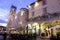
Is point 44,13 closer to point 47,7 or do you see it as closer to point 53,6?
point 47,7

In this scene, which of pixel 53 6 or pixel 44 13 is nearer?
pixel 53 6

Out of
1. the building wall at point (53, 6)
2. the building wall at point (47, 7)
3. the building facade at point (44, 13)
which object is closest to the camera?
the building facade at point (44, 13)

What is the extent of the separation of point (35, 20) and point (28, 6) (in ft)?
35.7

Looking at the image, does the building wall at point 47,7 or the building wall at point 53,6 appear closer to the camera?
the building wall at point 53,6

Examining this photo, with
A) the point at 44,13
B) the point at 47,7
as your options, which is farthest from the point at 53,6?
the point at 44,13

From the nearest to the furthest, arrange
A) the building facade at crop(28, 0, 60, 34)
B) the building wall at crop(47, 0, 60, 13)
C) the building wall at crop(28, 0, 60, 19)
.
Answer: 1. the building facade at crop(28, 0, 60, 34)
2. the building wall at crop(47, 0, 60, 13)
3. the building wall at crop(28, 0, 60, 19)

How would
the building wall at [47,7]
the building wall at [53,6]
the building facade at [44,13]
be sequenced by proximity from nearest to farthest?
the building facade at [44,13]
the building wall at [53,6]
the building wall at [47,7]

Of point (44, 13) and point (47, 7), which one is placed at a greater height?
point (47, 7)

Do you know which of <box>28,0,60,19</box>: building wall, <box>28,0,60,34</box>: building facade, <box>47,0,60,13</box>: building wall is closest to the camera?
<box>28,0,60,34</box>: building facade

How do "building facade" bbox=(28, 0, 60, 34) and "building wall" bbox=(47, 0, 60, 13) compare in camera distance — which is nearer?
"building facade" bbox=(28, 0, 60, 34)

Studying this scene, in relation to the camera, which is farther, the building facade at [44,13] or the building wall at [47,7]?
the building wall at [47,7]

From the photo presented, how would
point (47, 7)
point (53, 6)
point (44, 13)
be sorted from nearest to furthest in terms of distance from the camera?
point (53, 6)
point (47, 7)
point (44, 13)

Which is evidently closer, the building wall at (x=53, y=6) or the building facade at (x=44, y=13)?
the building facade at (x=44, y=13)

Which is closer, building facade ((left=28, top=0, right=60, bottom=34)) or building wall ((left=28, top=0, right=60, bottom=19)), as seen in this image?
building facade ((left=28, top=0, right=60, bottom=34))
